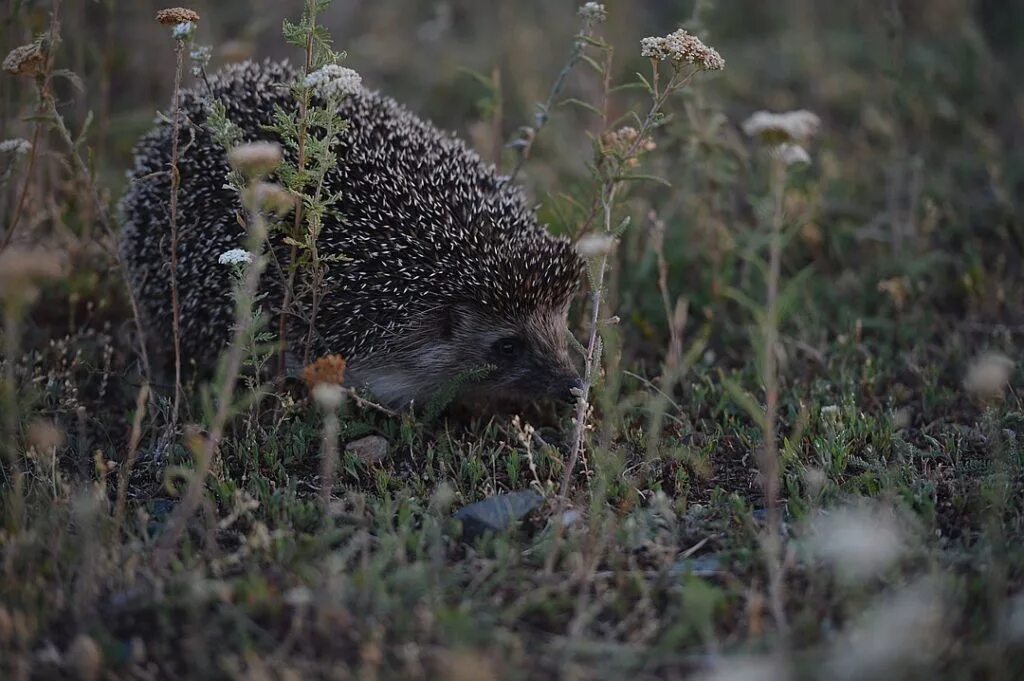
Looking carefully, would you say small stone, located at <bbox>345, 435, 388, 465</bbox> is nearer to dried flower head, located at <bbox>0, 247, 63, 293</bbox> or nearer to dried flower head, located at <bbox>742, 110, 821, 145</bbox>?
dried flower head, located at <bbox>0, 247, 63, 293</bbox>

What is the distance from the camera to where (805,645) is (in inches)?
124

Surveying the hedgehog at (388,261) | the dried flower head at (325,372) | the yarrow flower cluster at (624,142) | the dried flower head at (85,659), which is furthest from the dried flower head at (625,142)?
the dried flower head at (85,659)

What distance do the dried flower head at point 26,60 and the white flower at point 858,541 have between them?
3.60 m

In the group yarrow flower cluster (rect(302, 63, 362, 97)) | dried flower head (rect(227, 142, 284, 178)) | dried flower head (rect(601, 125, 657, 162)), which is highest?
dried flower head (rect(601, 125, 657, 162))

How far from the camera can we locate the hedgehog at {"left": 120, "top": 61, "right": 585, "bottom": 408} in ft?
16.0

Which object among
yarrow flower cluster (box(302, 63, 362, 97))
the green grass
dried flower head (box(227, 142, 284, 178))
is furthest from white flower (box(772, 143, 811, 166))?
dried flower head (box(227, 142, 284, 178))

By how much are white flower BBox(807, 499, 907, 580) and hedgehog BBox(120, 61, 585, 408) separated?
1.57m

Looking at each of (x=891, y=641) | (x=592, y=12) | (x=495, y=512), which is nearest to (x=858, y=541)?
(x=891, y=641)

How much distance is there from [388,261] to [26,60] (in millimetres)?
1750

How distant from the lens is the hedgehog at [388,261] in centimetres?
489

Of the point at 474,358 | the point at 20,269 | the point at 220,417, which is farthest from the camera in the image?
the point at 474,358

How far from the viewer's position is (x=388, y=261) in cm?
488

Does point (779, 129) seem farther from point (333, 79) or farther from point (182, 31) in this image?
point (182, 31)

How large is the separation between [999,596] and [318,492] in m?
2.59
